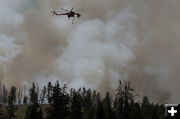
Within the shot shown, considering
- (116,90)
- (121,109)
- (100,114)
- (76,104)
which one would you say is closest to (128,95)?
(116,90)

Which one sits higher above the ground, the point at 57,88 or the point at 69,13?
the point at 69,13

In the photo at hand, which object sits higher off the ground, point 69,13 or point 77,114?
point 69,13

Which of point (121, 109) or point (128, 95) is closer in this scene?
point (121, 109)

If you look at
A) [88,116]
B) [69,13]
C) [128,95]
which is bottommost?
[88,116]

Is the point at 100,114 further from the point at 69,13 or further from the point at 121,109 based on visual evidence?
the point at 69,13

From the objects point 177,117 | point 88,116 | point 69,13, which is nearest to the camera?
point 177,117

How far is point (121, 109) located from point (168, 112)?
11613cm

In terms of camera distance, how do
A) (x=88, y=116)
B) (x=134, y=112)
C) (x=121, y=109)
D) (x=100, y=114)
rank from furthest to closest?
1. (x=88, y=116)
2. (x=121, y=109)
3. (x=134, y=112)
4. (x=100, y=114)

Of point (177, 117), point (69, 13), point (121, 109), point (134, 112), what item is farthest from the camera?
point (121, 109)

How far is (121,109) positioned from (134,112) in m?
10.3

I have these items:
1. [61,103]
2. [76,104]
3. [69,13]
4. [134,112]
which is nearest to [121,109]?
[134,112]

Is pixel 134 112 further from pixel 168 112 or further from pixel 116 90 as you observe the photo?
pixel 168 112

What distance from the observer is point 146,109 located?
19450 cm

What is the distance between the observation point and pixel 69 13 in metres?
90.4
